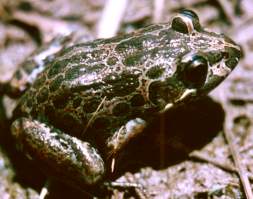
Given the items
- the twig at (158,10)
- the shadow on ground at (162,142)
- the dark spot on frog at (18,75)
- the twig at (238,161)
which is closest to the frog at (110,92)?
the shadow on ground at (162,142)

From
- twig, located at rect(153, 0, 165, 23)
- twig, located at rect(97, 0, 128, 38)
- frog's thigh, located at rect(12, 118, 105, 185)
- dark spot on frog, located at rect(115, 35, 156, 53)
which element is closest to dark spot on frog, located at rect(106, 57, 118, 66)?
dark spot on frog, located at rect(115, 35, 156, 53)

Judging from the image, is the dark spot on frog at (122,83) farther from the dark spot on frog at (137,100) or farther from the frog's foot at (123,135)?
the frog's foot at (123,135)

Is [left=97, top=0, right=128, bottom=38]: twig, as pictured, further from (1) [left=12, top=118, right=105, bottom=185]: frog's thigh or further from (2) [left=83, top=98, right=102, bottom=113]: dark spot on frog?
(1) [left=12, top=118, right=105, bottom=185]: frog's thigh

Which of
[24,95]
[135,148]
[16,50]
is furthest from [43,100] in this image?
[16,50]

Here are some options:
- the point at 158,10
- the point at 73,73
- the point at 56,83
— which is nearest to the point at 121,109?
the point at 73,73

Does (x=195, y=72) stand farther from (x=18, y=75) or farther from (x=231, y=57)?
(x=18, y=75)

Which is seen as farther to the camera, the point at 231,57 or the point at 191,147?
the point at 191,147
